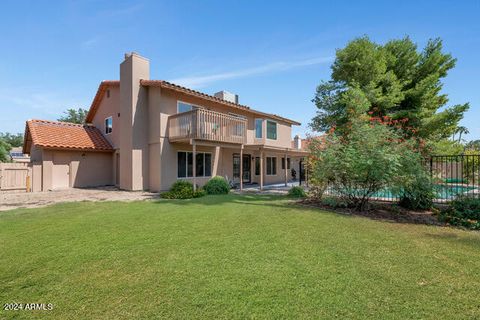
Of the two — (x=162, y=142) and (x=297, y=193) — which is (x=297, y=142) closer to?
(x=297, y=193)

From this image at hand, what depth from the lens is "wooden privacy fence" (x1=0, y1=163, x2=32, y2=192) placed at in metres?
13.0

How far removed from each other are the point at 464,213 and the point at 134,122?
47.7ft

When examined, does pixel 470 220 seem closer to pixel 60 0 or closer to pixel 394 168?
pixel 394 168

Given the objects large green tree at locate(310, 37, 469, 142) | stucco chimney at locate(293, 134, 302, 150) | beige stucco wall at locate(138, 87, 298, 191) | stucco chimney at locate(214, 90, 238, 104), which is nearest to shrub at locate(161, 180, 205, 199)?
beige stucco wall at locate(138, 87, 298, 191)

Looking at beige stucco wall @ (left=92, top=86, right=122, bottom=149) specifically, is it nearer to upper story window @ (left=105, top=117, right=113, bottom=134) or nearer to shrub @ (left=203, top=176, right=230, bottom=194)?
upper story window @ (left=105, top=117, right=113, bottom=134)

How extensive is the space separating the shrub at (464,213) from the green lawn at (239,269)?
0.78 meters

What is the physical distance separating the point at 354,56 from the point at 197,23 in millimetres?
9563

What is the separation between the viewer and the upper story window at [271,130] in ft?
66.3

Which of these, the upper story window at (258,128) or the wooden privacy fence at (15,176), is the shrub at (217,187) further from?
the wooden privacy fence at (15,176)

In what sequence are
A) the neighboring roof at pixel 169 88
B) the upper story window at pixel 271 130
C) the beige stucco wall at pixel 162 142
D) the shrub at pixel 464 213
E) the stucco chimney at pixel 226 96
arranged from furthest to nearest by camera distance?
the upper story window at pixel 271 130
the stucco chimney at pixel 226 96
the beige stucco wall at pixel 162 142
the neighboring roof at pixel 169 88
the shrub at pixel 464 213

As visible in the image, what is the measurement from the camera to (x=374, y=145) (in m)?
7.25

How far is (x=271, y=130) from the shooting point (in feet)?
67.3

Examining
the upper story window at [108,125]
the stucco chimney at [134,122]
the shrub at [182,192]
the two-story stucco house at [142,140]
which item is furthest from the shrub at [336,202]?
the upper story window at [108,125]

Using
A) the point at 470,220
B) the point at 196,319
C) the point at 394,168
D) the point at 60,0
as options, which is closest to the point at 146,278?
the point at 196,319
